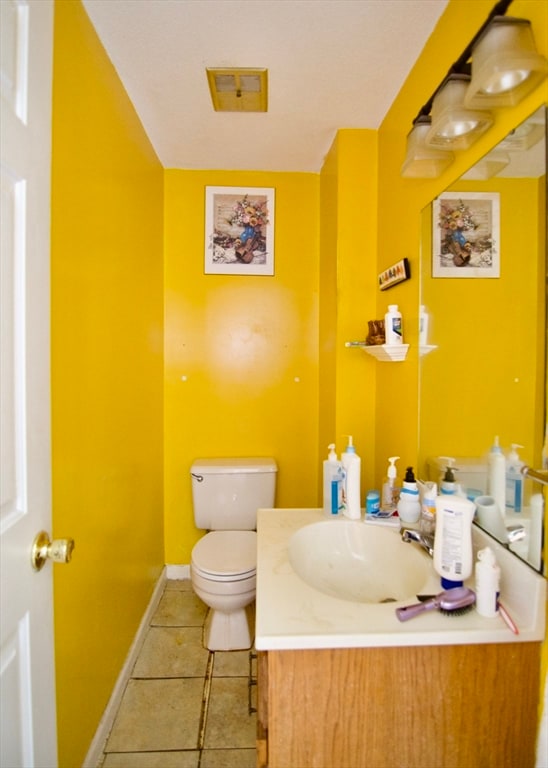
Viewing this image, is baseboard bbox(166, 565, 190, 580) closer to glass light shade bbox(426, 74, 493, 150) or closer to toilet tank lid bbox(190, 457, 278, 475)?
toilet tank lid bbox(190, 457, 278, 475)

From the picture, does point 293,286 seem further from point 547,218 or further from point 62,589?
point 62,589

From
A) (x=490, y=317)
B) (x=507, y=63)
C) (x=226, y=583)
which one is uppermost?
(x=507, y=63)

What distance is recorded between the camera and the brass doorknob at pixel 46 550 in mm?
711

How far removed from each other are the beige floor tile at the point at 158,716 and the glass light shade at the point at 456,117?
6.95 ft

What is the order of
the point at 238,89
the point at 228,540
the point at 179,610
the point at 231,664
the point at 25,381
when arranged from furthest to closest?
the point at 179,610
the point at 228,540
the point at 231,664
the point at 238,89
the point at 25,381

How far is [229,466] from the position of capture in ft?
6.65

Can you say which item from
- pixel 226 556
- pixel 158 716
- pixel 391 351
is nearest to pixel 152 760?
pixel 158 716

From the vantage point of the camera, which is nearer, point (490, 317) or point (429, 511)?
point (490, 317)

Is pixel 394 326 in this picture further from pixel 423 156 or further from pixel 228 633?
pixel 228 633

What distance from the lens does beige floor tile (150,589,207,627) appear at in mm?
1872

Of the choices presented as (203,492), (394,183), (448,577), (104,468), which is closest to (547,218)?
(448,577)

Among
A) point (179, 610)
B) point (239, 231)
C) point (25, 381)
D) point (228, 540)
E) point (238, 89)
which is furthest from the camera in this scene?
point (239, 231)

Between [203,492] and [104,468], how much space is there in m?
0.80

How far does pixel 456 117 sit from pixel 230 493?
1830 millimetres
